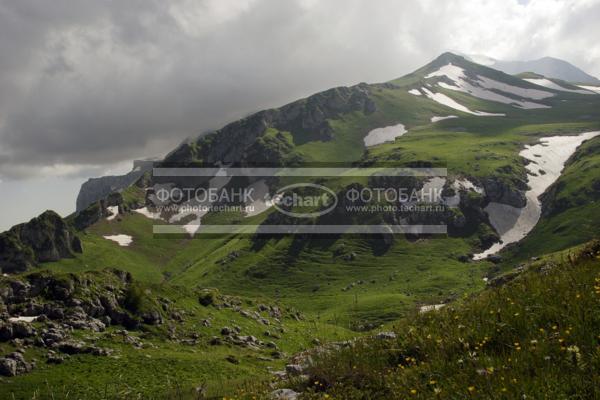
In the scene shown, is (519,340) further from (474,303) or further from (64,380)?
(64,380)

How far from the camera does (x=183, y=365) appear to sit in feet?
188

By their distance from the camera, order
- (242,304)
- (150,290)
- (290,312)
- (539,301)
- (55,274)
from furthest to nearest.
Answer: (290,312), (242,304), (150,290), (55,274), (539,301)

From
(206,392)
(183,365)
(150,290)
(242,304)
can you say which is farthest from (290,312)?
(206,392)

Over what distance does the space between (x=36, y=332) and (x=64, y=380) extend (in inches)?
471

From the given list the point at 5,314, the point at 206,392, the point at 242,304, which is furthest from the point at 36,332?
the point at 206,392

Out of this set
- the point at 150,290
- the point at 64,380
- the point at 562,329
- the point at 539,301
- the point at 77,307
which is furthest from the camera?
the point at 150,290

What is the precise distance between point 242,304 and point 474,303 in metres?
90.8

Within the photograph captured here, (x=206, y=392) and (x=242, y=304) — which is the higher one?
(x=206, y=392)

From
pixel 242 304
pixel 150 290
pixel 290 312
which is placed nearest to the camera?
pixel 150 290

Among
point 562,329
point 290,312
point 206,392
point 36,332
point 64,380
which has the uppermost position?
point 562,329

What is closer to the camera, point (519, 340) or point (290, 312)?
point (519, 340)

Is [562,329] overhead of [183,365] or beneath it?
overhead

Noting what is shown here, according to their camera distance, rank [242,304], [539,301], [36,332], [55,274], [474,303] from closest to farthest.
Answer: [539,301] → [474,303] → [36,332] → [55,274] → [242,304]

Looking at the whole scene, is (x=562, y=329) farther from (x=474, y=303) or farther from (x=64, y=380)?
(x=64, y=380)
